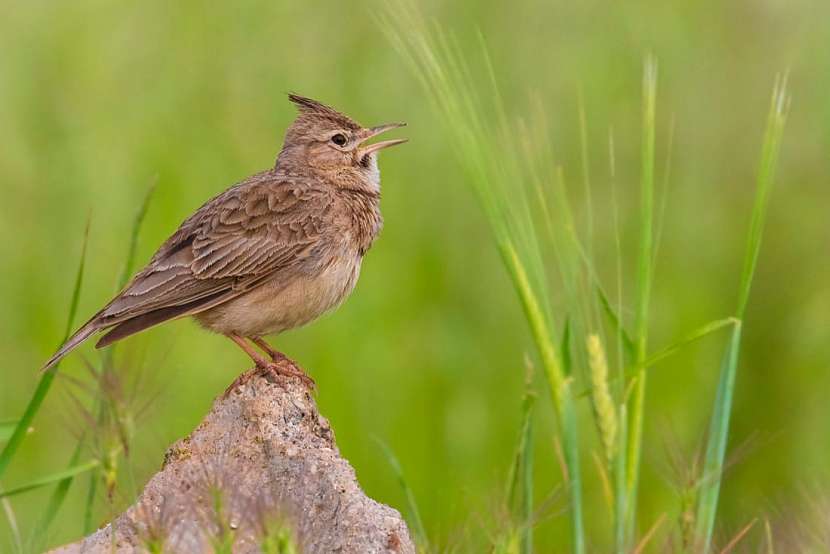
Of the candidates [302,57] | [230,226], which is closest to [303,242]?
[230,226]

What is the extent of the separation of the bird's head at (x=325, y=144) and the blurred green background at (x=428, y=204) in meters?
1.86

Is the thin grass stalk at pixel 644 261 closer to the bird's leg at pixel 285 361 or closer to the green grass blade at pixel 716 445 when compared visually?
the green grass blade at pixel 716 445

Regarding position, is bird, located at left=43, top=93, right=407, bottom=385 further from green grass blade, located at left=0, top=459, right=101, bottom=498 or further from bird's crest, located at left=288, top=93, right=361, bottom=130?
green grass blade, located at left=0, top=459, right=101, bottom=498

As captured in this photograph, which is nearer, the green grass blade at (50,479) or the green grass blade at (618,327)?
the green grass blade at (50,479)

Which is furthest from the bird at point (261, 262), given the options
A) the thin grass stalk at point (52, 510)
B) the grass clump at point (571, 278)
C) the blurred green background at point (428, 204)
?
the blurred green background at point (428, 204)

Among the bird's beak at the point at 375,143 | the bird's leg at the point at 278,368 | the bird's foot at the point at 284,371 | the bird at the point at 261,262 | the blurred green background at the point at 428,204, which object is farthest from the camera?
the blurred green background at the point at 428,204

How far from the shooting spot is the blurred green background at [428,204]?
8.58 meters

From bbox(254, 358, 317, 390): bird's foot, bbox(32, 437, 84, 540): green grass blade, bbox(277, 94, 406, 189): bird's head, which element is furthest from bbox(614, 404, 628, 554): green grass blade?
bbox(277, 94, 406, 189): bird's head

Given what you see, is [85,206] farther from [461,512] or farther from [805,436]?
[805,436]

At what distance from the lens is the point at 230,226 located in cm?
607

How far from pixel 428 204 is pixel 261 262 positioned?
3.18 m

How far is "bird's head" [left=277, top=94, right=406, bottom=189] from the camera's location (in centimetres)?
658

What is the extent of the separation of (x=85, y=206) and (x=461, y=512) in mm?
2694

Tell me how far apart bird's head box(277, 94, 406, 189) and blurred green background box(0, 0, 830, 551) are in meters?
1.86
